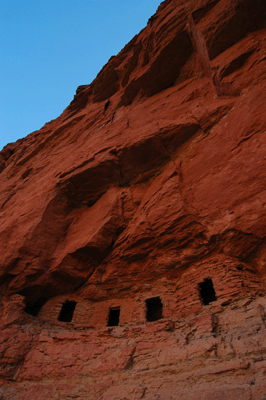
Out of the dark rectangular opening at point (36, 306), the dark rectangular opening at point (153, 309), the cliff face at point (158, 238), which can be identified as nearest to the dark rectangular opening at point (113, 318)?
the cliff face at point (158, 238)

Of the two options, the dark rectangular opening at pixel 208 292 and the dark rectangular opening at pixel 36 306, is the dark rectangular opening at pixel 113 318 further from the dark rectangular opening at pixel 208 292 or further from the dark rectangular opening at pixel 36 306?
the dark rectangular opening at pixel 208 292

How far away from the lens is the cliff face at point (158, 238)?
572 cm

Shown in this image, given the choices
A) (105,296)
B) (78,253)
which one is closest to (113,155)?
(78,253)

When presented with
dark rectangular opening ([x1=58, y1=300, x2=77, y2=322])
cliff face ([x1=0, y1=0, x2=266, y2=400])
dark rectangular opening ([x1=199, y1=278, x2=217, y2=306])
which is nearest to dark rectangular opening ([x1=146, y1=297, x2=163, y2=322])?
cliff face ([x1=0, y1=0, x2=266, y2=400])

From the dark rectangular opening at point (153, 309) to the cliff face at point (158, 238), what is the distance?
0.15 ft

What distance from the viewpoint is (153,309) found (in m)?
8.21

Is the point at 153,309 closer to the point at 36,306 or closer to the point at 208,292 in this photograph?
the point at 208,292

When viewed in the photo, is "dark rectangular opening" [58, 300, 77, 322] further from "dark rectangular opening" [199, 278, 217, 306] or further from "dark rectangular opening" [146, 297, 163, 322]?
"dark rectangular opening" [199, 278, 217, 306]

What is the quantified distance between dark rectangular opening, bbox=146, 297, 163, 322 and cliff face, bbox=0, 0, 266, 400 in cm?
5

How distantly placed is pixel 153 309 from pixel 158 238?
6.61 ft

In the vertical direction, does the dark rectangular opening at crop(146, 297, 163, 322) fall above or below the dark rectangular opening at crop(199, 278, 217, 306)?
below

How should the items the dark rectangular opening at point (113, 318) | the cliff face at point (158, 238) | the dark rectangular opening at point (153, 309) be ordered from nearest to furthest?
the cliff face at point (158, 238) < the dark rectangular opening at point (153, 309) < the dark rectangular opening at point (113, 318)

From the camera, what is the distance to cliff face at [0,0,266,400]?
572cm

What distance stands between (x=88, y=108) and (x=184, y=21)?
6033 millimetres
